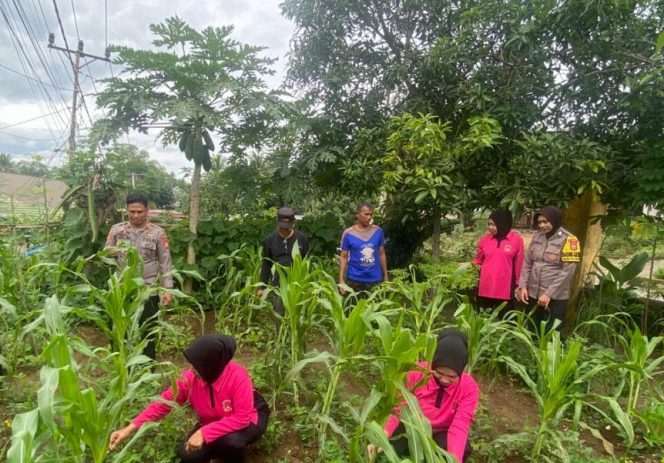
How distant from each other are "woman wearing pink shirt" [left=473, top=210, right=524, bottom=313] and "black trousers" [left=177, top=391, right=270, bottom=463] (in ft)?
7.38

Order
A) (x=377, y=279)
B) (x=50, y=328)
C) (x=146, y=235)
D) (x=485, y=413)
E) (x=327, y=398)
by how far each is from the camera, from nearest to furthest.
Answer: (x=50, y=328)
(x=327, y=398)
(x=485, y=413)
(x=146, y=235)
(x=377, y=279)

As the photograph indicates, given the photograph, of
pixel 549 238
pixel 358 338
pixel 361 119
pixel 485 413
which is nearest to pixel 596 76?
pixel 549 238

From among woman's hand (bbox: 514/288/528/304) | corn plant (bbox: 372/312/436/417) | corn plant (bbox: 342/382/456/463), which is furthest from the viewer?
woman's hand (bbox: 514/288/528/304)

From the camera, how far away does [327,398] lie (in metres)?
2.10

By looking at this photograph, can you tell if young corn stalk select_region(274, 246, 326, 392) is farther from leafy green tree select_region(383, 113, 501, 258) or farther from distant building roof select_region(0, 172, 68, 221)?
distant building roof select_region(0, 172, 68, 221)

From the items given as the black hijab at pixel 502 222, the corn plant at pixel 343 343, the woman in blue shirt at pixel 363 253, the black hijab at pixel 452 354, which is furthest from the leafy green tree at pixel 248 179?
the black hijab at pixel 452 354

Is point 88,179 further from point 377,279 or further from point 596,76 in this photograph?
point 596,76

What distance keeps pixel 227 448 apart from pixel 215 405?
206mm

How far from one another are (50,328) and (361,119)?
12.2ft

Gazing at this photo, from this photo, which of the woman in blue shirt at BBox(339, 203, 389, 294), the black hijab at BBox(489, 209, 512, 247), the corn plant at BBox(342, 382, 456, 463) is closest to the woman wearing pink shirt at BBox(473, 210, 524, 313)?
the black hijab at BBox(489, 209, 512, 247)

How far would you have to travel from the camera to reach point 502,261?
340 centimetres

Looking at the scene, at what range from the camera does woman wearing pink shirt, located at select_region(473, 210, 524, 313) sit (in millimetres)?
3398

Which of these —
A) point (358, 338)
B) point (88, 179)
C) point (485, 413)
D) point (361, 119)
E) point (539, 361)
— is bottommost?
point (485, 413)

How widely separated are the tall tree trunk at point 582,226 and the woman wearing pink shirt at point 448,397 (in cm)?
333
